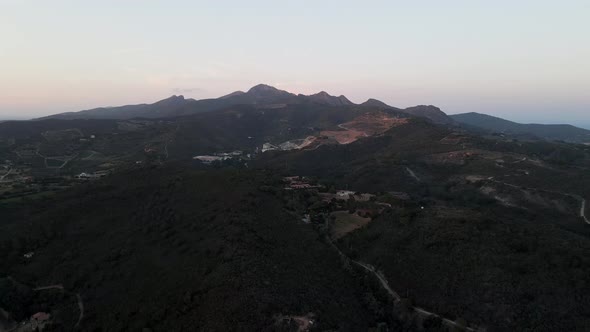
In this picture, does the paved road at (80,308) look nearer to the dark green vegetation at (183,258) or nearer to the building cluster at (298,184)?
the dark green vegetation at (183,258)

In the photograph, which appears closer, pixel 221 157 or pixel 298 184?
pixel 298 184

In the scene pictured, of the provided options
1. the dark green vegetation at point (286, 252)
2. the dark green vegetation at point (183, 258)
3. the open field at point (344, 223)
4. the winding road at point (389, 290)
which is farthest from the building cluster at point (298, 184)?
the winding road at point (389, 290)

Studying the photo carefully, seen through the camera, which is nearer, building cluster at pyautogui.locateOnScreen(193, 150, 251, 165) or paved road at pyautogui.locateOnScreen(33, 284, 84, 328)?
paved road at pyautogui.locateOnScreen(33, 284, 84, 328)

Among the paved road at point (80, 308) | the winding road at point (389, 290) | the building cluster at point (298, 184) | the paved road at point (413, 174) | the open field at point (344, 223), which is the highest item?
the building cluster at point (298, 184)

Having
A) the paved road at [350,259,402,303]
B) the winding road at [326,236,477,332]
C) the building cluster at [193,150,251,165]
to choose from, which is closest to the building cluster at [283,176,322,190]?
the winding road at [326,236,477,332]

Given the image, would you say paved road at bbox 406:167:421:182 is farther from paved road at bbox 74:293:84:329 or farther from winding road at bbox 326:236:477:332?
paved road at bbox 74:293:84:329

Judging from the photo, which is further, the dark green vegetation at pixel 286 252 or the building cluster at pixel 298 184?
the building cluster at pixel 298 184

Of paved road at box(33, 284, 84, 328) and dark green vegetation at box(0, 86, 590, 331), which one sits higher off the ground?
dark green vegetation at box(0, 86, 590, 331)

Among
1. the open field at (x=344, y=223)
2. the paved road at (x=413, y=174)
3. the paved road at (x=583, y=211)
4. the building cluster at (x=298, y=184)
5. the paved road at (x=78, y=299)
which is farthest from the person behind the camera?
the paved road at (x=413, y=174)

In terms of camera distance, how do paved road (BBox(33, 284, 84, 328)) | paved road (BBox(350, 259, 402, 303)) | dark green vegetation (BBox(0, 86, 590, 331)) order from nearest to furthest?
dark green vegetation (BBox(0, 86, 590, 331)), paved road (BBox(33, 284, 84, 328)), paved road (BBox(350, 259, 402, 303))

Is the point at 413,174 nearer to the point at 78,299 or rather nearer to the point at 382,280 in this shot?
the point at 382,280

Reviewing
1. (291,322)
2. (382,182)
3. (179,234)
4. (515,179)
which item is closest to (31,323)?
(179,234)

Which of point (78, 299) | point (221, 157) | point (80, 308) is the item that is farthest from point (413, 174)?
point (80, 308)
